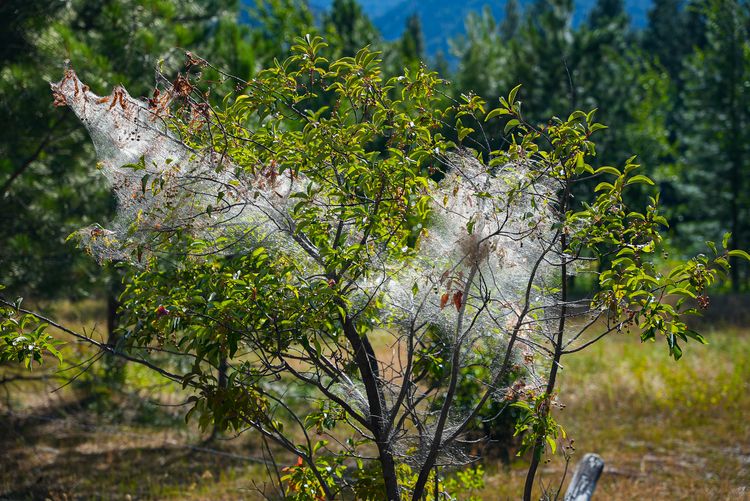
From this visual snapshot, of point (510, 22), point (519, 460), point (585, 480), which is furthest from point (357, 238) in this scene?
point (510, 22)

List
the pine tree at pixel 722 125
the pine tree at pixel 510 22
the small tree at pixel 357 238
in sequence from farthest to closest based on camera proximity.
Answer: the pine tree at pixel 510 22 → the pine tree at pixel 722 125 → the small tree at pixel 357 238

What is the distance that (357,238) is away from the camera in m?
3.35

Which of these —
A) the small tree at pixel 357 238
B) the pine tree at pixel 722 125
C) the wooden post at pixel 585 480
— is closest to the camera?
the small tree at pixel 357 238

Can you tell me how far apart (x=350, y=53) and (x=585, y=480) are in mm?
17162

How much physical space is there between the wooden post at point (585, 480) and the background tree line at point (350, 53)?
249cm

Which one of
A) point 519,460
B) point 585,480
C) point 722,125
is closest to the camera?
point 585,480

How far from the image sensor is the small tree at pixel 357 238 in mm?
2803

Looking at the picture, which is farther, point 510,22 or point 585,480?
point 510,22

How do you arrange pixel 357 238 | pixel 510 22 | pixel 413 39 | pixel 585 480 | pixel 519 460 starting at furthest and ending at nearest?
pixel 510 22
pixel 413 39
pixel 519 460
pixel 585 480
pixel 357 238

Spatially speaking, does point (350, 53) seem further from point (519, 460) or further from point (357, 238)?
point (357, 238)

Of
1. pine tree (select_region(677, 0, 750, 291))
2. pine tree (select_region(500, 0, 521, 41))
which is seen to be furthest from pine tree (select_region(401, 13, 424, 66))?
pine tree (select_region(677, 0, 750, 291))

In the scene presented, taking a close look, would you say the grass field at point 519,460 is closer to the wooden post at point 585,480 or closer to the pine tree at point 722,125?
the wooden post at point 585,480

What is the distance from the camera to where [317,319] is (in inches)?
109

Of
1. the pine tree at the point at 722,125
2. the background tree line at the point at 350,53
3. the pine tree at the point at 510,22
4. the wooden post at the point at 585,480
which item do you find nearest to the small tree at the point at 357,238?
the background tree line at the point at 350,53
